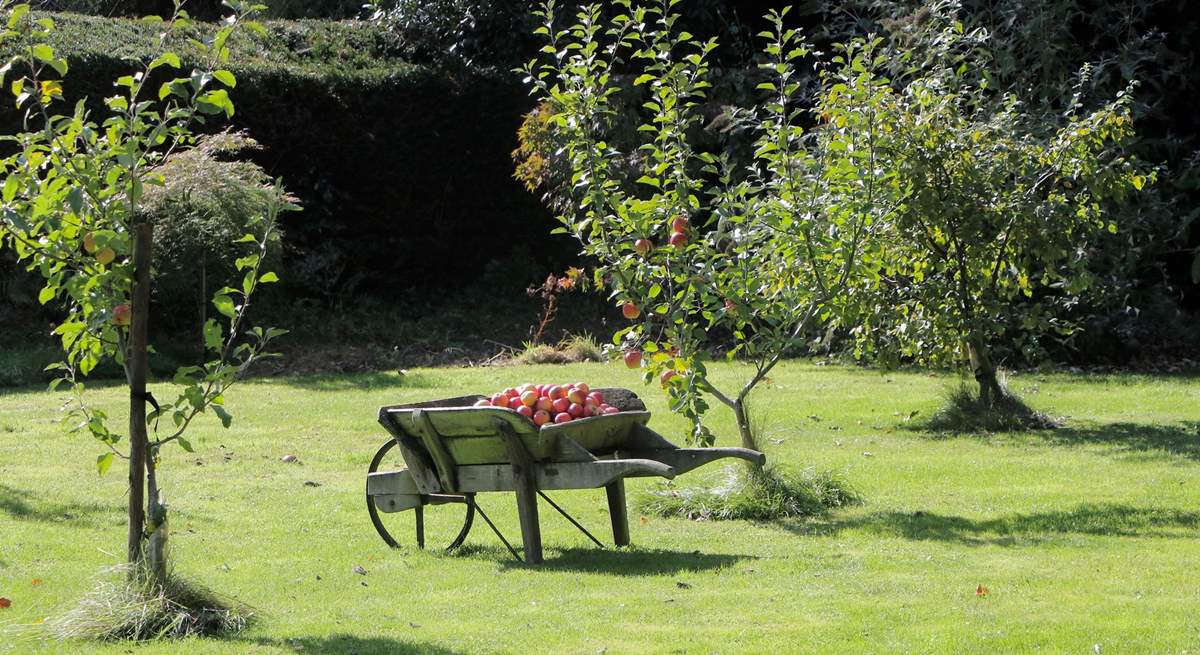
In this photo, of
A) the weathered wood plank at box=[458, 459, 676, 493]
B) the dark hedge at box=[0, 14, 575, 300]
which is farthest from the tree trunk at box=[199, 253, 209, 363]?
the weathered wood plank at box=[458, 459, 676, 493]

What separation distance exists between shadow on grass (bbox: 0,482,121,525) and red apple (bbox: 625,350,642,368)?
11.2ft

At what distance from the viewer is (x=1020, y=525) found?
8391mm

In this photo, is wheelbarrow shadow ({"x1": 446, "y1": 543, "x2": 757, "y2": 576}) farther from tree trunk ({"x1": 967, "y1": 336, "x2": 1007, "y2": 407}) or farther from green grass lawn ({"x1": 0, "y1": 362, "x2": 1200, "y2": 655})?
tree trunk ({"x1": 967, "y1": 336, "x2": 1007, "y2": 407})

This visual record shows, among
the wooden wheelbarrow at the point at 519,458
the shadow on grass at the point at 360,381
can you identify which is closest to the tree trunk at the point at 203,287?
the shadow on grass at the point at 360,381

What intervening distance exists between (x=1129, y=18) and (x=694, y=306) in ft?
34.6

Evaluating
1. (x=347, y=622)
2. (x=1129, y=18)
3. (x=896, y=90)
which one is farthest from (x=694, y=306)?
(x=1129, y=18)

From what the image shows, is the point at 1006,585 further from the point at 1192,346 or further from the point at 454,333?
the point at 454,333

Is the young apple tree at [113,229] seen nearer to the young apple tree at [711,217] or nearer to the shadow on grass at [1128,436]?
the young apple tree at [711,217]

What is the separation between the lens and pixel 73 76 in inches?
695

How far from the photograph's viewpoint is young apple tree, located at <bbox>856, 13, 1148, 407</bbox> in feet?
36.9

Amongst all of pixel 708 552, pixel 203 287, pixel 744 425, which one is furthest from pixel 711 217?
pixel 203 287

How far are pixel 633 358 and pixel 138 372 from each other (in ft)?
11.5

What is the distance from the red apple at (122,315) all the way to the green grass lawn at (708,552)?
1.34 m

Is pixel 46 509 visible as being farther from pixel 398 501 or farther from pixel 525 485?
pixel 525 485
